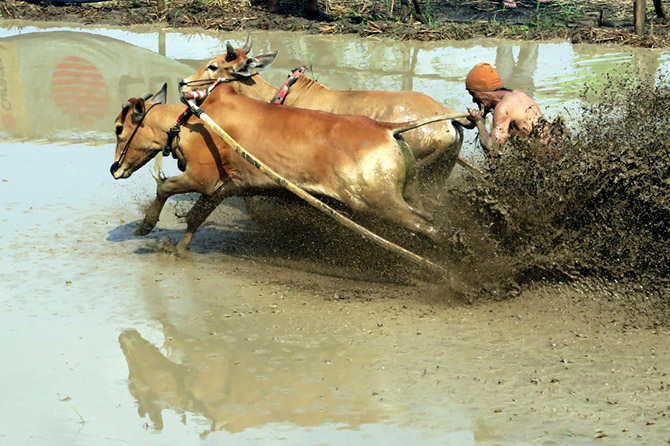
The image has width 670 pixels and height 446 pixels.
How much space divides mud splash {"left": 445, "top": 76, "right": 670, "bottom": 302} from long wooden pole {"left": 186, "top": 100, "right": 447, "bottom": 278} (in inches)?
14.3

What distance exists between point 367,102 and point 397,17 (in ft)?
33.5

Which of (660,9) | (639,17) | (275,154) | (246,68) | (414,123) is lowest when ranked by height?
(275,154)

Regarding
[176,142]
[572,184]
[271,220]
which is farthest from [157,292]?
[572,184]

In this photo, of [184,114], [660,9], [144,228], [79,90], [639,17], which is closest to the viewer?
[184,114]

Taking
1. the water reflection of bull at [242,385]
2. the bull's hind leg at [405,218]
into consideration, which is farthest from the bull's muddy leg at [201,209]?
the water reflection of bull at [242,385]

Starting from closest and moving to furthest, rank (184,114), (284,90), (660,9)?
1. (184,114)
2. (284,90)
3. (660,9)

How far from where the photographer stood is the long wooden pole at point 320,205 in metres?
6.71

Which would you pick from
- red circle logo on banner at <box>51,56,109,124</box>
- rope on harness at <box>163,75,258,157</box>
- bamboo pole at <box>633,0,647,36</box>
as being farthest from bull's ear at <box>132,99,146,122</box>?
bamboo pole at <box>633,0,647,36</box>

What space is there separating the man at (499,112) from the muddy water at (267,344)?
138 cm

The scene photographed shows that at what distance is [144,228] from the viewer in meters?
8.19

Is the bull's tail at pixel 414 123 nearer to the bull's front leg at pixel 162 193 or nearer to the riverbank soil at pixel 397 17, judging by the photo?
the bull's front leg at pixel 162 193

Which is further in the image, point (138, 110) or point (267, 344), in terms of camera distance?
point (138, 110)

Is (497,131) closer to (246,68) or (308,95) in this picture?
(308,95)

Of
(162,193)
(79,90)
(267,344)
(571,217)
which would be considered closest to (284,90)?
(162,193)
